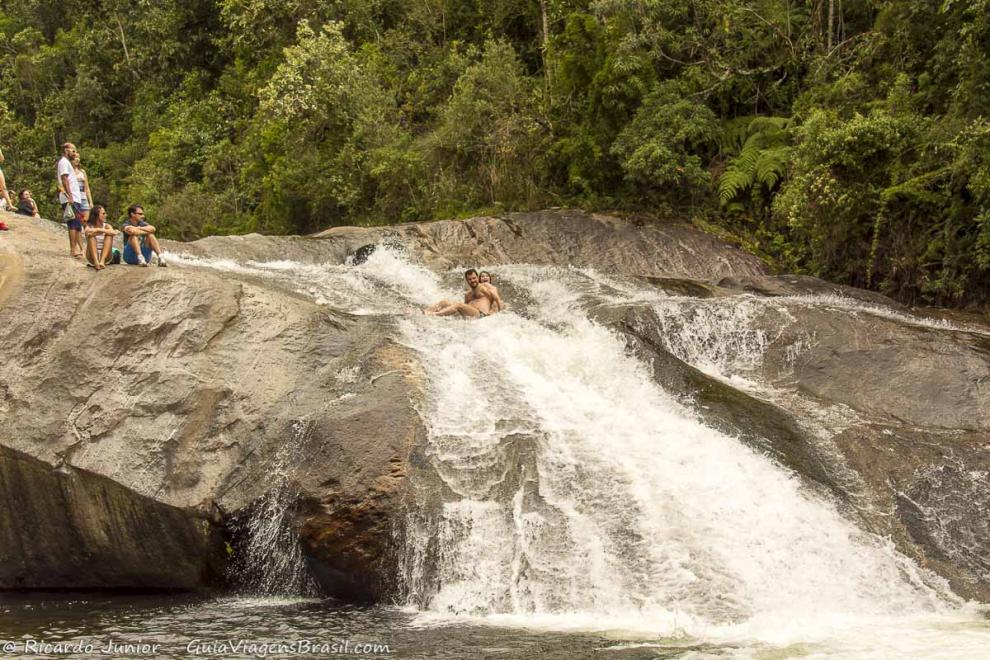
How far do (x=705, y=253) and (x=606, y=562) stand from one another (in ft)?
33.7

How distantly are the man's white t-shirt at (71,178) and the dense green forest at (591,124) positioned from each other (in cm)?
954

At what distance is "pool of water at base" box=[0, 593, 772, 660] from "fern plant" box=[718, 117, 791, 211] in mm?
12608

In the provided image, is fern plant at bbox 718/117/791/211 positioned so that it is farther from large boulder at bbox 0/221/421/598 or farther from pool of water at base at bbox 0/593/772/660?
pool of water at base at bbox 0/593/772/660

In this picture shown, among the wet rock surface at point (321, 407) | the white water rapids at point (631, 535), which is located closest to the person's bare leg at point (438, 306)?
the wet rock surface at point (321, 407)

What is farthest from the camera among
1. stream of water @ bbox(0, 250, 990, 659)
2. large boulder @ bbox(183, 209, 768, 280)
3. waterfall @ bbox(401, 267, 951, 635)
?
large boulder @ bbox(183, 209, 768, 280)

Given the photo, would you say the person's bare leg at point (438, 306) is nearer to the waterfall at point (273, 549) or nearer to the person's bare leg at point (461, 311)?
the person's bare leg at point (461, 311)

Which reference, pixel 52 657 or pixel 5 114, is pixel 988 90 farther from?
pixel 5 114

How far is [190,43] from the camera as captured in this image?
35938 millimetres

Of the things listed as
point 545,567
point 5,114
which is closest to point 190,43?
point 5,114

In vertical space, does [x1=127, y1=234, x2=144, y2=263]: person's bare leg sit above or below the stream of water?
above

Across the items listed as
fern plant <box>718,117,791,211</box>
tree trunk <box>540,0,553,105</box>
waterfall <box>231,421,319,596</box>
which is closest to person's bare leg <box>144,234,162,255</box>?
waterfall <box>231,421,319,596</box>

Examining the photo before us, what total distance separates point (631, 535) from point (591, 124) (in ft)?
42.6

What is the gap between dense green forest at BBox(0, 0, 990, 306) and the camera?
637 inches

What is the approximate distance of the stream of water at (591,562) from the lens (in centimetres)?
822
